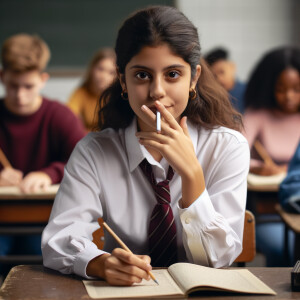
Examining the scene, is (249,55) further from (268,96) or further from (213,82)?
(213,82)

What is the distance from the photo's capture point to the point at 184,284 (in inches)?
47.0

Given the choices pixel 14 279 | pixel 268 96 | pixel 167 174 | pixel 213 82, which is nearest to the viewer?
pixel 14 279

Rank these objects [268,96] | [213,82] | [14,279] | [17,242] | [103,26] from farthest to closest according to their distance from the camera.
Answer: [103,26] < [268,96] < [17,242] < [213,82] < [14,279]

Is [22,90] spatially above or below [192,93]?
below

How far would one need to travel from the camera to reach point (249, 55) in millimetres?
6680

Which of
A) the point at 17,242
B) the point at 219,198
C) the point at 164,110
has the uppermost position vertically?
the point at 164,110

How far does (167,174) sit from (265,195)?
148 cm

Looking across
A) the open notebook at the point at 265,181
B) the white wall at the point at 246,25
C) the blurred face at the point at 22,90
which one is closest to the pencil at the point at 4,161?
the blurred face at the point at 22,90

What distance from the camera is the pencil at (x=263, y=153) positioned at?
11.5ft

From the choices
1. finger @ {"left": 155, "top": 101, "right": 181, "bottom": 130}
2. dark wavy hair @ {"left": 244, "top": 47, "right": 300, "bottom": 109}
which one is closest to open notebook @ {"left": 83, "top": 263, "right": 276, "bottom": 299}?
finger @ {"left": 155, "top": 101, "right": 181, "bottom": 130}

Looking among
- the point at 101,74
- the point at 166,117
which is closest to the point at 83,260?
the point at 166,117

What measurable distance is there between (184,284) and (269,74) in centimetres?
254

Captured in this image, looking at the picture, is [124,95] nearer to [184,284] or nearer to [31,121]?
[184,284]

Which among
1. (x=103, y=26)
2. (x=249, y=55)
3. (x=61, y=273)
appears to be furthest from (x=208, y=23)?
(x=61, y=273)
